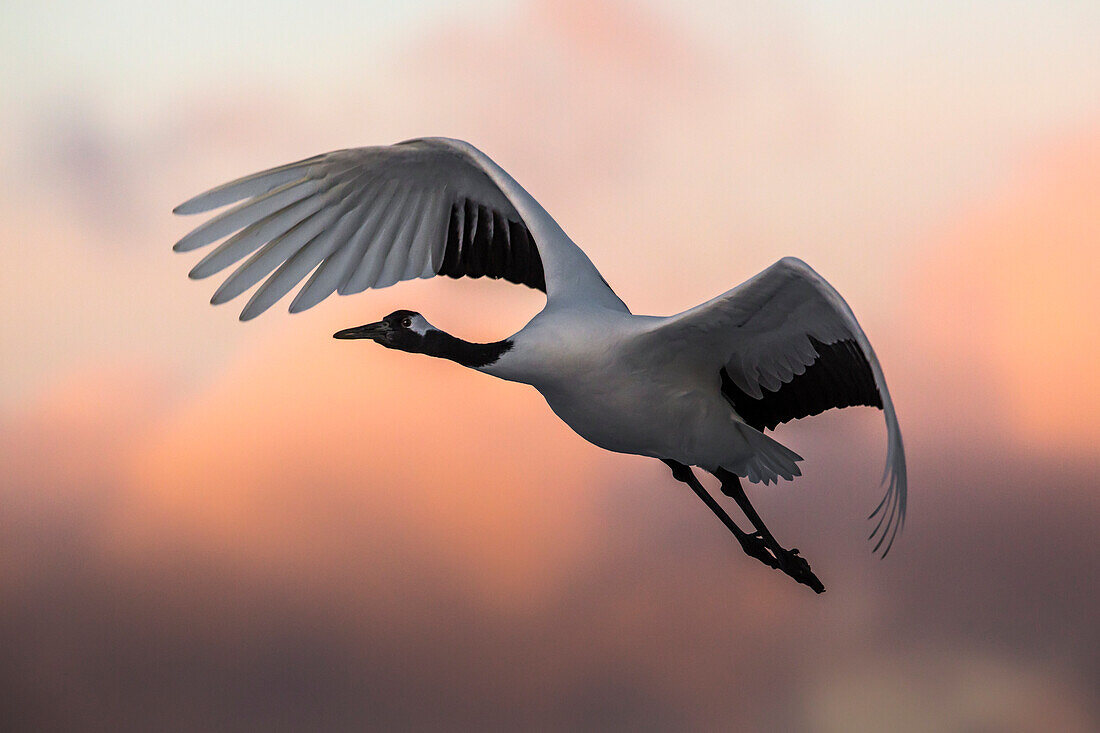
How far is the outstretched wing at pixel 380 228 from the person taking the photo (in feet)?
19.3

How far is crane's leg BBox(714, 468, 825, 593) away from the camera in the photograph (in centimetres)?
627

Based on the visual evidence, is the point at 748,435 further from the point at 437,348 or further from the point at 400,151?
the point at 400,151

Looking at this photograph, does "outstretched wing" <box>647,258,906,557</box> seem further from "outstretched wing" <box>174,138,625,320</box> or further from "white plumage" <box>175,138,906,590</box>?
"outstretched wing" <box>174,138,625,320</box>

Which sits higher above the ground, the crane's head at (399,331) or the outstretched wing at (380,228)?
the outstretched wing at (380,228)

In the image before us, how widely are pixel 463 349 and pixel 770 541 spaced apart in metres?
1.97

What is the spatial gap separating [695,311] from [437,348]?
1194mm

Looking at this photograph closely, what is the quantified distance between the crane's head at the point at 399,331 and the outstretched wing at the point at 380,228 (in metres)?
0.51

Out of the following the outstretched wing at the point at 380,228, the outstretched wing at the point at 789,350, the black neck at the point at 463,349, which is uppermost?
the outstretched wing at the point at 380,228

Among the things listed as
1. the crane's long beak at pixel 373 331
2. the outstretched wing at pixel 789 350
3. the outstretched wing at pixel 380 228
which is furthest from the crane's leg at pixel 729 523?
the crane's long beak at pixel 373 331

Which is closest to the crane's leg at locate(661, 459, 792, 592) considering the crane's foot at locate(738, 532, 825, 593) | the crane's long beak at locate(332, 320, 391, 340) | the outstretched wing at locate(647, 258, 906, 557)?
the crane's foot at locate(738, 532, 825, 593)

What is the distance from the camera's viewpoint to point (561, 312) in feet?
18.6

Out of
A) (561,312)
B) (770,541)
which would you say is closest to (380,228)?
(561,312)

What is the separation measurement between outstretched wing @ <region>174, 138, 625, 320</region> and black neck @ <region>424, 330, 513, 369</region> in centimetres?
56

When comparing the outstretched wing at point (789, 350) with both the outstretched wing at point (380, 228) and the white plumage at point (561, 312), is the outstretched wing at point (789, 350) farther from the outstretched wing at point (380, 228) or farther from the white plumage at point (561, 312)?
the outstretched wing at point (380, 228)
